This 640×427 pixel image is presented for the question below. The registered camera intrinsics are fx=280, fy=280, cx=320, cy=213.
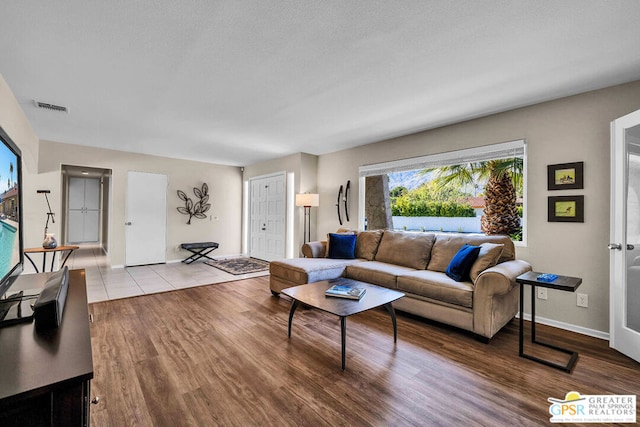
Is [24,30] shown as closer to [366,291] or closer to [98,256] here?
[366,291]

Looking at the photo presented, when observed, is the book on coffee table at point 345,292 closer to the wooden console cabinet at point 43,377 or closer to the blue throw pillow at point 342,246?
the blue throw pillow at point 342,246

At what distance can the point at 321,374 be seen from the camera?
199cm

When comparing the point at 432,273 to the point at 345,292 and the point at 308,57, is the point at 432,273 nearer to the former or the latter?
the point at 345,292

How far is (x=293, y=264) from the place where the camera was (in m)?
3.62

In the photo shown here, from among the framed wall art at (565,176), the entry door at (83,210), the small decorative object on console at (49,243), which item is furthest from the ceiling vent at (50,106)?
the entry door at (83,210)

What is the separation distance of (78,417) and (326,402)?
1309 mm

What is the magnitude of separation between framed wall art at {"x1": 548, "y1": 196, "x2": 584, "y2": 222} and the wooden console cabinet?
3.74 m

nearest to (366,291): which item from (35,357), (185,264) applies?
(35,357)

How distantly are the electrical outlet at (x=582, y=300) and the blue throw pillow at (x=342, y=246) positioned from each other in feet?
8.16

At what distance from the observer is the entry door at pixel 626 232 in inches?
90.1

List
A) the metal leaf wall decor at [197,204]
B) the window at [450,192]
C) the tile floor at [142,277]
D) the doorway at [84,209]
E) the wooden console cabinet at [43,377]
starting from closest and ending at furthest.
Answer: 1. the wooden console cabinet at [43,377]
2. the window at [450,192]
3. the tile floor at [142,277]
4. the metal leaf wall decor at [197,204]
5. the doorway at [84,209]

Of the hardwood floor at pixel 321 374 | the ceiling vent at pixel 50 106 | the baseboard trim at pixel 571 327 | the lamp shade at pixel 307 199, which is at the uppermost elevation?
the ceiling vent at pixel 50 106

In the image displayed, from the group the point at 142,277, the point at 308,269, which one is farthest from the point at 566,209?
the point at 142,277

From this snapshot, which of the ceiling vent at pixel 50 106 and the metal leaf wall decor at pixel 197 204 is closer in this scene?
the ceiling vent at pixel 50 106
